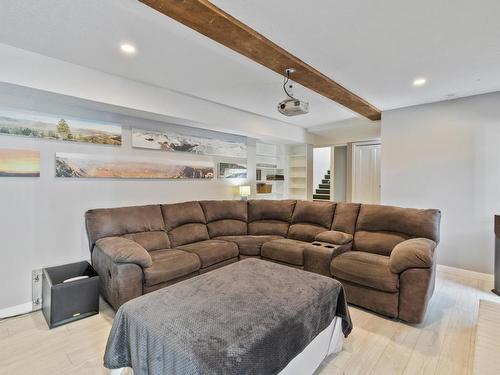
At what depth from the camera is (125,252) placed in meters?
2.42

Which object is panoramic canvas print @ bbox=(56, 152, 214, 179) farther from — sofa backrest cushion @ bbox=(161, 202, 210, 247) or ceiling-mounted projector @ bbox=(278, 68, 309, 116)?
ceiling-mounted projector @ bbox=(278, 68, 309, 116)

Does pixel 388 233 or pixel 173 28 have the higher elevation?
pixel 173 28

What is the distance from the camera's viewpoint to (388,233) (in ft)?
10.1

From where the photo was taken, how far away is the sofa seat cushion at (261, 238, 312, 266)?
3.09 m

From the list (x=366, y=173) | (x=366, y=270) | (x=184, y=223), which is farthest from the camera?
(x=366, y=173)

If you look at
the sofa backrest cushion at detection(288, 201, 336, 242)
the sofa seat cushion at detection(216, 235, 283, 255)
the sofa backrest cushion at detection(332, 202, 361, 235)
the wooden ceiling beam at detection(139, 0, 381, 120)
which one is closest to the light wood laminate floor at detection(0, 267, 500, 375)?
the sofa backrest cushion at detection(332, 202, 361, 235)

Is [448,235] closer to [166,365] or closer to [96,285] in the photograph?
[166,365]

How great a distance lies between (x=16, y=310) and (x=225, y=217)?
260cm

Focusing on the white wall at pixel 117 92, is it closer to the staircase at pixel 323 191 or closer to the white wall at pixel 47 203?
the white wall at pixel 47 203

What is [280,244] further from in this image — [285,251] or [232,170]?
[232,170]

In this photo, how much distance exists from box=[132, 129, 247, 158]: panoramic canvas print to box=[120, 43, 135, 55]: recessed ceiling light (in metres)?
1.29

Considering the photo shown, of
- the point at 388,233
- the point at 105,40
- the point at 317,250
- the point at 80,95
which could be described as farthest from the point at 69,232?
the point at 388,233

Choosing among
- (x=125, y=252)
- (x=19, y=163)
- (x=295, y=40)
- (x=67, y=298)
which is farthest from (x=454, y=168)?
(x=19, y=163)

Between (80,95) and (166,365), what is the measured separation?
2.63 meters
